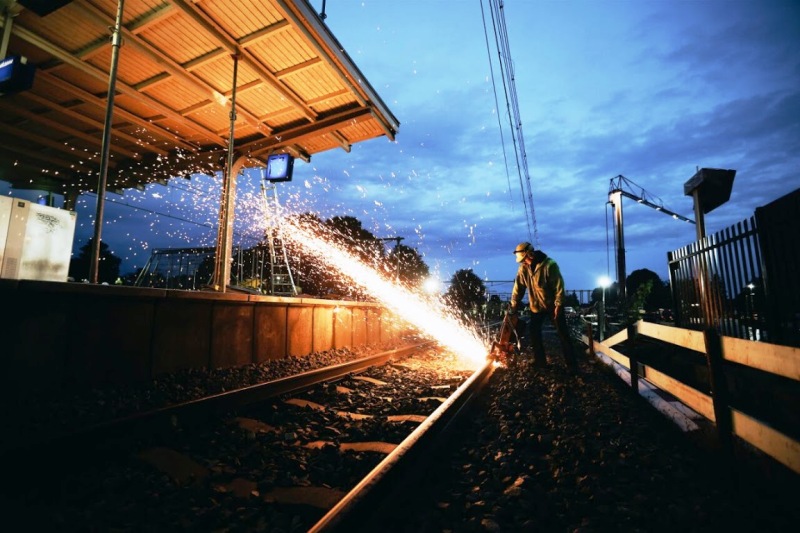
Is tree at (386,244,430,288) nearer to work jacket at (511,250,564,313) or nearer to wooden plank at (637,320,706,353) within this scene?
work jacket at (511,250,564,313)

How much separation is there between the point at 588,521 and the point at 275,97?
8878mm

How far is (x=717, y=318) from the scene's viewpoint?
6.09m

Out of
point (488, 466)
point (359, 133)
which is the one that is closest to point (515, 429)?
point (488, 466)

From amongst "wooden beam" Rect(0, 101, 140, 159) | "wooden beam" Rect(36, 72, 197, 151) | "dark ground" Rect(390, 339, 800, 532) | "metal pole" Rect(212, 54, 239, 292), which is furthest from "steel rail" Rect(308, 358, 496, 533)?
"wooden beam" Rect(0, 101, 140, 159)

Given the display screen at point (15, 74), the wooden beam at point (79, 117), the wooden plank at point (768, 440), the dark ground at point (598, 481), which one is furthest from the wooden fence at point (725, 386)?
the wooden beam at point (79, 117)

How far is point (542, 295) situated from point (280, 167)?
709 centimetres

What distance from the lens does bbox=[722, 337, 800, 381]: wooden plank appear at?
2.37 m

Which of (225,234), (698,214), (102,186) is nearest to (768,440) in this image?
(698,214)

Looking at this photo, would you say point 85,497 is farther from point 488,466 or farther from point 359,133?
point 359,133

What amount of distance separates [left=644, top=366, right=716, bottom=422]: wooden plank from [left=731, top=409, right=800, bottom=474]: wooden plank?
273 millimetres

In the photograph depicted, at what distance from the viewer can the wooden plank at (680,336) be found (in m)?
3.54

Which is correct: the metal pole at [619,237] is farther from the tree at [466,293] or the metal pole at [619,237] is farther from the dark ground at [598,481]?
the dark ground at [598,481]

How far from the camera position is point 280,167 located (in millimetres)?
9766

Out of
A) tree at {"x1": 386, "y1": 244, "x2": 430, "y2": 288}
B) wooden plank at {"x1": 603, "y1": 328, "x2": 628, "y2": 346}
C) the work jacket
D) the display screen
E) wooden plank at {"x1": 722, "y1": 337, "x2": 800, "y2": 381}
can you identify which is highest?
tree at {"x1": 386, "y1": 244, "x2": 430, "y2": 288}
